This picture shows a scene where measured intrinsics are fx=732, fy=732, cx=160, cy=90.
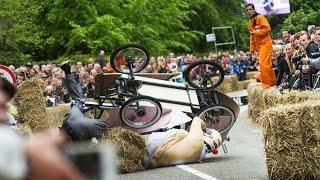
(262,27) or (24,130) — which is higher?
(262,27)

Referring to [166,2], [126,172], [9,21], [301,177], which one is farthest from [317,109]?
[166,2]

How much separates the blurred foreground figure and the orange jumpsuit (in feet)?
52.1

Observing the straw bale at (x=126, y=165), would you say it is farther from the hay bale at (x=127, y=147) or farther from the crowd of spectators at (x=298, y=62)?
the crowd of spectators at (x=298, y=62)

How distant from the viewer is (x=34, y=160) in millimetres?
1107

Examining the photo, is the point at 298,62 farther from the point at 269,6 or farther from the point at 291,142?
the point at 269,6

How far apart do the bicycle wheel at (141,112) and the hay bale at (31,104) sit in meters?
3.06

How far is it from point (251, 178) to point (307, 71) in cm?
675

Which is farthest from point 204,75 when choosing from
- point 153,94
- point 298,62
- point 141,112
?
point 298,62

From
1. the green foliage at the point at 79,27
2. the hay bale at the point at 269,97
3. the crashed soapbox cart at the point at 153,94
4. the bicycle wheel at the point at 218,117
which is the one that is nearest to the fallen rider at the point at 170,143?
the crashed soapbox cart at the point at 153,94

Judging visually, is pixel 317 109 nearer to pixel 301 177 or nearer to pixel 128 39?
pixel 301 177

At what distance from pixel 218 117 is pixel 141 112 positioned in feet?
5.03

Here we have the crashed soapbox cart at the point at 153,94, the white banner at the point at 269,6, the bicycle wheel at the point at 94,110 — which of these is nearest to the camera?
the crashed soapbox cart at the point at 153,94

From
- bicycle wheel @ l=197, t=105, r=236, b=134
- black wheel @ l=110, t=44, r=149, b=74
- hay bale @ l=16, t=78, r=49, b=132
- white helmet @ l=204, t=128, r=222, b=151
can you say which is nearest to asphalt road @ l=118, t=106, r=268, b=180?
white helmet @ l=204, t=128, r=222, b=151

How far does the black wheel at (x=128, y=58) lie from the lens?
41.8 feet
